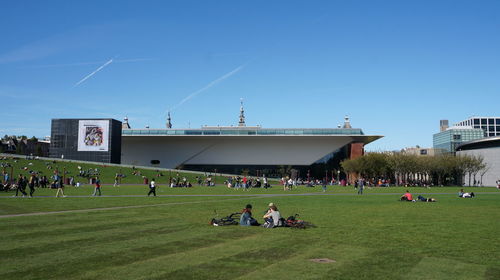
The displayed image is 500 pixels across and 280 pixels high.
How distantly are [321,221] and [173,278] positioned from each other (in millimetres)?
9798

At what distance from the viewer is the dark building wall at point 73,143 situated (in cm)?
9100

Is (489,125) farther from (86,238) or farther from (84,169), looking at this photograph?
(86,238)

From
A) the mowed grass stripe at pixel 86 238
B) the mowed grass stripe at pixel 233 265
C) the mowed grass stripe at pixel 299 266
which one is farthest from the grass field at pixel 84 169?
the mowed grass stripe at pixel 299 266

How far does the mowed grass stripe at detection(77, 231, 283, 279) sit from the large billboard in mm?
83960

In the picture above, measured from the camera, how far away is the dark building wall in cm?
9100

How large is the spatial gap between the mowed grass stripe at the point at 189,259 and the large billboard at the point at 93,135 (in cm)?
8396

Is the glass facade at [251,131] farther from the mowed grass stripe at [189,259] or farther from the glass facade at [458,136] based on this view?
the mowed grass stripe at [189,259]

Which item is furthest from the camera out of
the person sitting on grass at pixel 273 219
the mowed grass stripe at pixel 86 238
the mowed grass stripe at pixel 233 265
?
the person sitting on grass at pixel 273 219

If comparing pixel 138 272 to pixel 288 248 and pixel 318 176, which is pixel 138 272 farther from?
pixel 318 176

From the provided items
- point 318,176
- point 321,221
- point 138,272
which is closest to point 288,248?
point 138,272

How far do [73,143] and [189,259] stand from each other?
298ft

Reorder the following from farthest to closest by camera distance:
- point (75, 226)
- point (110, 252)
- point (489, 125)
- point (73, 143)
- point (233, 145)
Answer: point (489, 125) → point (233, 145) → point (73, 143) → point (75, 226) → point (110, 252)

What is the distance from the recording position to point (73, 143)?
302 feet

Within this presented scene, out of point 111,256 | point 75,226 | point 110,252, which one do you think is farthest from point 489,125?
point 111,256
